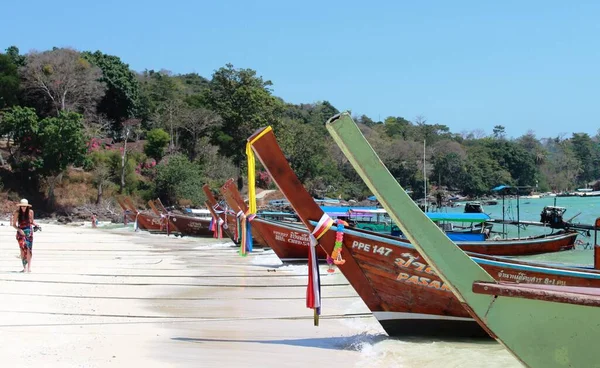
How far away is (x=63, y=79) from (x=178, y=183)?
39.0 feet

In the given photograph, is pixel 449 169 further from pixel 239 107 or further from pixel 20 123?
pixel 20 123

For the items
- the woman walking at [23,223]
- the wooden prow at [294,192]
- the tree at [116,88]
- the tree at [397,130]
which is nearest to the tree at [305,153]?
the tree at [116,88]

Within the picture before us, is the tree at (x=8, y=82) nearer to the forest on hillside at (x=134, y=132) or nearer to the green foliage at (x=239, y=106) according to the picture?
the forest on hillside at (x=134, y=132)

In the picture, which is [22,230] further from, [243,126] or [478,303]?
[243,126]

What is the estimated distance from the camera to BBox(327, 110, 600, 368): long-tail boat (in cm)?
428

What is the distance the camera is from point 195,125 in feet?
178

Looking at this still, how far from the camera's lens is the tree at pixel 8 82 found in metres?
44.9

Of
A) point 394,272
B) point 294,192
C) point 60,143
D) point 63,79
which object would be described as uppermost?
point 63,79

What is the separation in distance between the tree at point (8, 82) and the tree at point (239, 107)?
15187 mm

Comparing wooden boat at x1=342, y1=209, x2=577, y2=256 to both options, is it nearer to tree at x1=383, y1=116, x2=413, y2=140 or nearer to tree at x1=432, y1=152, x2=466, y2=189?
tree at x1=432, y1=152, x2=466, y2=189

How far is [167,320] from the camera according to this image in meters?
8.88

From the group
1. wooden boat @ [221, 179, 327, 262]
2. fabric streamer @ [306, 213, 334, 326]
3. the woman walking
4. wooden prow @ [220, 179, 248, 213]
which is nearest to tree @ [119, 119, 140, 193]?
wooden prow @ [220, 179, 248, 213]

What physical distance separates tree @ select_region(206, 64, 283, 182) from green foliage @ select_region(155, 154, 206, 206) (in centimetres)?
539

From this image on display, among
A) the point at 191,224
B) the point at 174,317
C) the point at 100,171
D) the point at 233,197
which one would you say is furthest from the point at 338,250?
the point at 100,171
